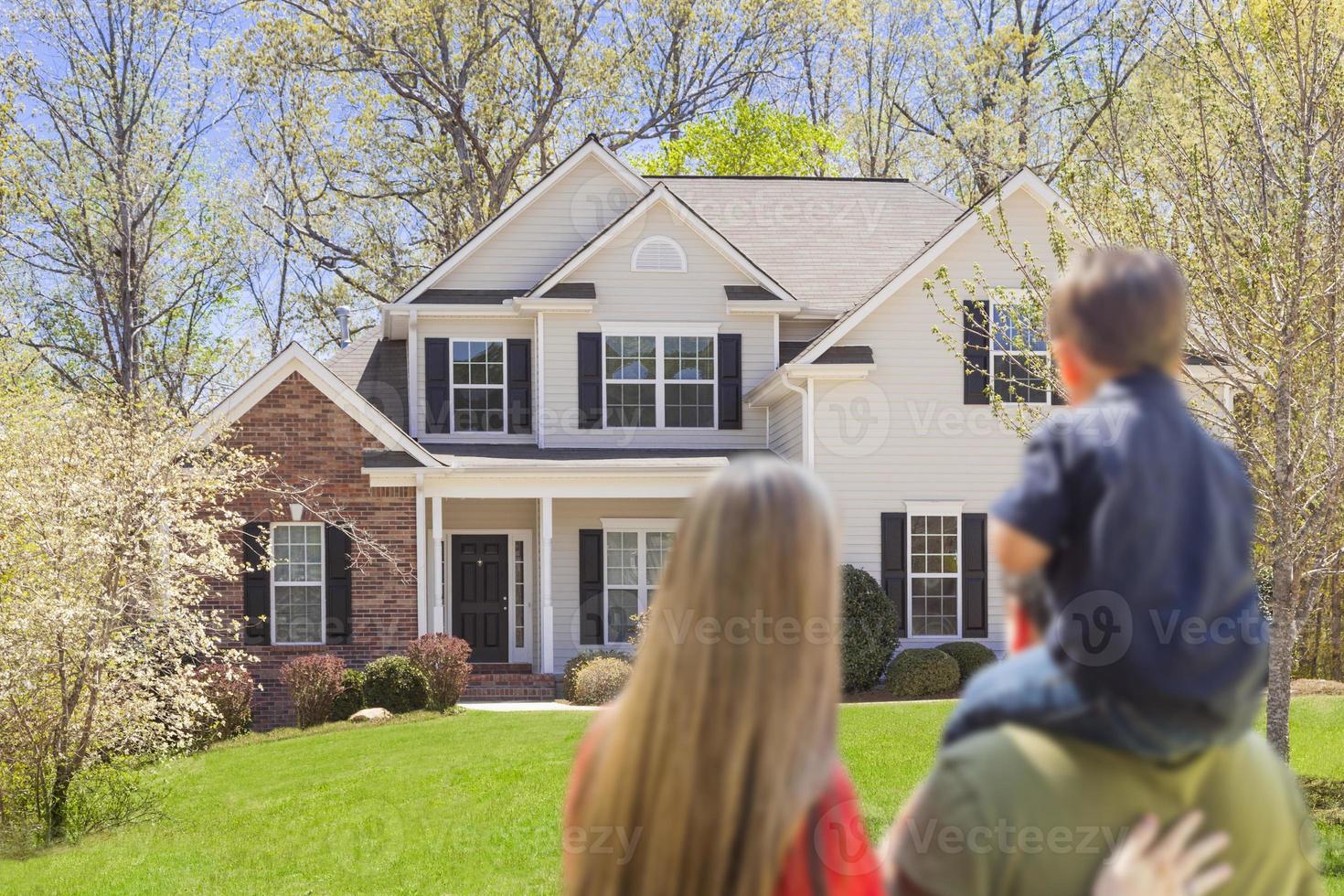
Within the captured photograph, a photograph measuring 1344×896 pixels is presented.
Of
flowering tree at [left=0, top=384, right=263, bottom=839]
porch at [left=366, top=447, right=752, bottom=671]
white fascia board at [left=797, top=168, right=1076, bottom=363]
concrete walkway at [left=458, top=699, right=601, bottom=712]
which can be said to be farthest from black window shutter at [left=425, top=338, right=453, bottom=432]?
flowering tree at [left=0, top=384, right=263, bottom=839]

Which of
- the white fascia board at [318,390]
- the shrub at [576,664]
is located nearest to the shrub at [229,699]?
the white fascia board at [318,390]

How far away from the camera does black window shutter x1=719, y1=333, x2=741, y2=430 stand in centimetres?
2030

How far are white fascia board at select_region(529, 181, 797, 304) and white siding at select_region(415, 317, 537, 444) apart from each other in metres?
0.86

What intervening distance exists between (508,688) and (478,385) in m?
5.19

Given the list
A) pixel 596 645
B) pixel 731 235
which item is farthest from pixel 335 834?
pixel 731 235

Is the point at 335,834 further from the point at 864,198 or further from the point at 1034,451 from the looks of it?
the point at 864,198

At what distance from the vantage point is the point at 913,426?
62.5ft

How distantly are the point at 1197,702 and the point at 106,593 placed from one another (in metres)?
10.5

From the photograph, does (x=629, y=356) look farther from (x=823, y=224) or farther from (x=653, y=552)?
(x=823, y=224)

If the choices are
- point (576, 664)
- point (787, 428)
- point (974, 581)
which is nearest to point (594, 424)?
point (787, 428)

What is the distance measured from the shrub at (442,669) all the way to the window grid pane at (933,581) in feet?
22.2

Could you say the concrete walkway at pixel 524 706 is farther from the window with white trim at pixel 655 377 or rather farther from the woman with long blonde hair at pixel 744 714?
the woman with long blonde hair at pixel 744 714

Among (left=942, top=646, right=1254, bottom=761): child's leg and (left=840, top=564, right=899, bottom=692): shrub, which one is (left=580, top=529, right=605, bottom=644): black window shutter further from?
(left=942, top=646, right=1254, bottom=761): child's leg

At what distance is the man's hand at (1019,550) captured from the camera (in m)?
1.61
